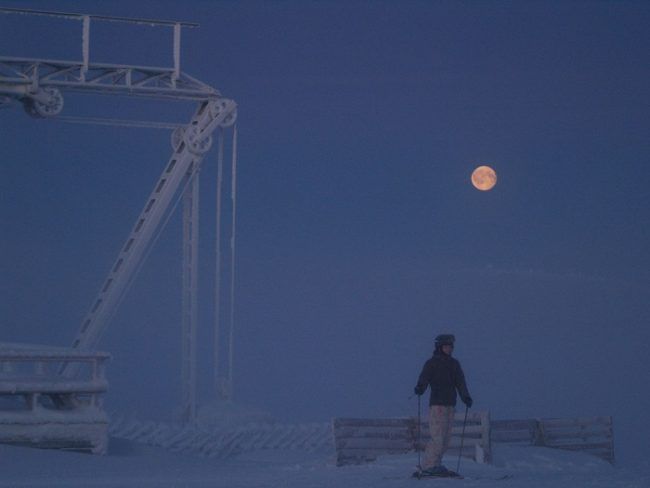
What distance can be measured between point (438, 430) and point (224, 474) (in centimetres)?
304

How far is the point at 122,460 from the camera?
41.9 ft

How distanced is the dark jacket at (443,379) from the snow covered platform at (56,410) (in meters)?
4.48

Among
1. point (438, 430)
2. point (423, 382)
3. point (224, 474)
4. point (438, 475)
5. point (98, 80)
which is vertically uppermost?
point (98, 80)

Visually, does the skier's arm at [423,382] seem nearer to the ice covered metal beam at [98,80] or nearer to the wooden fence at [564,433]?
the wooden fence at [564,433]

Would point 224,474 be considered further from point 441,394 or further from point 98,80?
point 98,80

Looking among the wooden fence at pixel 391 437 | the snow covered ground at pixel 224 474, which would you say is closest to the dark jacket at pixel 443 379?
the snow covered ground at pixel 224 474

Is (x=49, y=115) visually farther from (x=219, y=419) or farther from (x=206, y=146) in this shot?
(x=219, y=419)

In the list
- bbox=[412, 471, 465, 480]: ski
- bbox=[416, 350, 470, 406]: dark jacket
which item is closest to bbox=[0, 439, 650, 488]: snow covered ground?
bbox=[412, 471, 465, 480]: ski

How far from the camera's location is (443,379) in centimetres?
1139

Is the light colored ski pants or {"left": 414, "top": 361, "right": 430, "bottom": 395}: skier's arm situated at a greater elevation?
{"left": 414, "top": 361, "right": 430, "bottom": 395}: skier's arm

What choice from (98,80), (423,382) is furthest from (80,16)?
(423,382)

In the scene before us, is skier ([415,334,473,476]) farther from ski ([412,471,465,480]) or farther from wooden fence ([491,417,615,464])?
wooden fence ([491,417,615,464])

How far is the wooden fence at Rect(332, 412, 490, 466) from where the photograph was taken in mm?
15242

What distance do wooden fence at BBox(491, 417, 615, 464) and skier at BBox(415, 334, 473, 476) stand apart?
18.6ft
